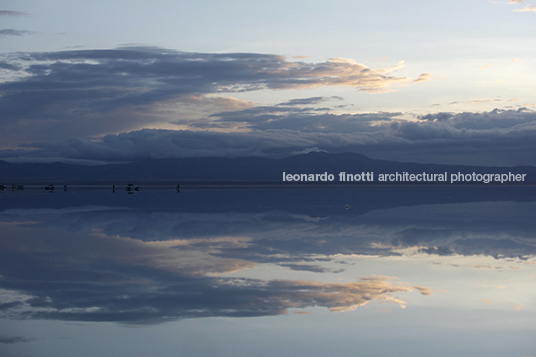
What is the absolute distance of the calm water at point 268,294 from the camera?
867 centimetres

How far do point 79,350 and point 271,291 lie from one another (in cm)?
Answer: 504

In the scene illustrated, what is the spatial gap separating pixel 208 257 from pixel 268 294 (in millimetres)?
5525

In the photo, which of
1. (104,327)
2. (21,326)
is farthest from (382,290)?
(21,326)

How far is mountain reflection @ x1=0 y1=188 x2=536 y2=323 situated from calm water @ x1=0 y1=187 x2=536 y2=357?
57 millimetres

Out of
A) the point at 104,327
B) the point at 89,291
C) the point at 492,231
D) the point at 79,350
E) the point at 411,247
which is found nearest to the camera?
the point at 79,350

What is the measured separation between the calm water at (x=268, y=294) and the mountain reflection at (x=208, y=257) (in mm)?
57

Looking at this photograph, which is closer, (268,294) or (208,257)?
(268,294)

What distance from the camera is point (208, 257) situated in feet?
56.4

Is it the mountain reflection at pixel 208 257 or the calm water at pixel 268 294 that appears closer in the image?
the calm water at pixel 268 294

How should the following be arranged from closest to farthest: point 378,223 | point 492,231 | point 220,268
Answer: point 220,268 → point 492,231 → point 378,223

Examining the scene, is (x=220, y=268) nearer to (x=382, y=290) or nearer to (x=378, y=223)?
(x=382, y=290)

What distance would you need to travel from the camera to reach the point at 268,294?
12.0 m

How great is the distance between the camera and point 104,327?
940cm

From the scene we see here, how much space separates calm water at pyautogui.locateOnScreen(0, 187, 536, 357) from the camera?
8.67 m
